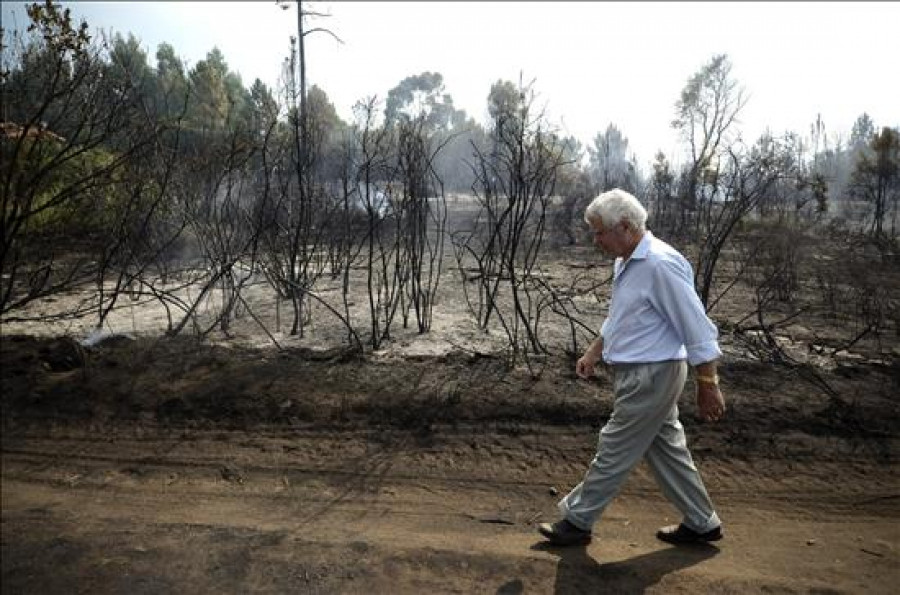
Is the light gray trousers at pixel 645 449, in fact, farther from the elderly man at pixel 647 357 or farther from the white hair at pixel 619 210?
the white hair at pixel 619 210

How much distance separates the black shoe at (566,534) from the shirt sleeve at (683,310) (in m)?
0.99

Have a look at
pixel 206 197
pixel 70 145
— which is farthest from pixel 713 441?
pixel 206 197

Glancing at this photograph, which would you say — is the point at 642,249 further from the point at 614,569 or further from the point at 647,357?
the point at 614,569

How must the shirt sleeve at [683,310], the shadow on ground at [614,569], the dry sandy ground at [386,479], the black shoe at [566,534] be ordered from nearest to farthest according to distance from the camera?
the shirt sleeve at [683,310] → the shadow on ground at [614,569] → the dry sandy ground at [386,479] → the black shoe at [566,534]

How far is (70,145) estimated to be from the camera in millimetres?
3416

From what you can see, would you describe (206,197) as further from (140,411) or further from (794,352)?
(794,352)

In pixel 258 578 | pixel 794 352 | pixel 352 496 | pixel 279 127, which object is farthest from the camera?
pixel 279 127

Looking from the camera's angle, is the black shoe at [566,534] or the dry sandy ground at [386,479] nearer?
the dry sandy ground at [386,479]

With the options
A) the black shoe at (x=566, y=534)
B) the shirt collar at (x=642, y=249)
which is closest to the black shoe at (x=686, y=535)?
the black shoe at (x=566, y=534)

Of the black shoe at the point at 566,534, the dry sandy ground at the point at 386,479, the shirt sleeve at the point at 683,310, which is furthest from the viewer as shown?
the black shoe at the point at 566,534

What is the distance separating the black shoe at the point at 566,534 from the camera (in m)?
2.74

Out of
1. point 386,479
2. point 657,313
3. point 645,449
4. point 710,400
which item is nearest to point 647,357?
point 657,313

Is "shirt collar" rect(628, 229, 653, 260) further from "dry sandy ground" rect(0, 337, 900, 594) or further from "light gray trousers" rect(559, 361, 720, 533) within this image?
"dry sandy ground" rect(0, 337, 900, 594)

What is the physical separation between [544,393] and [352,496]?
1.80 metres
